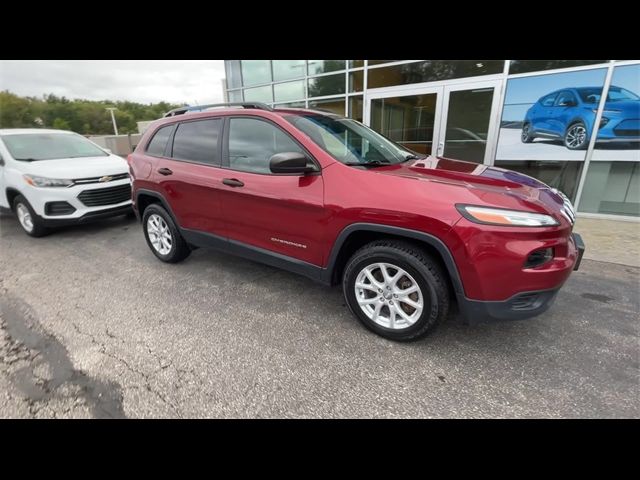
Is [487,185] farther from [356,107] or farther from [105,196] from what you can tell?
[356,107]

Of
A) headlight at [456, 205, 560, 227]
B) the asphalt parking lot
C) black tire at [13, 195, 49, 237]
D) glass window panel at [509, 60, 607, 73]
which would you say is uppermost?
glass window panel at [509, 60, 607, 73]

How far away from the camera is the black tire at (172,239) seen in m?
3.67

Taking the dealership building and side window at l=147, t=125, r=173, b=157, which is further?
the dealership building

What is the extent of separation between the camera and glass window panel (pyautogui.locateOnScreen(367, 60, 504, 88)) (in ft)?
19.0

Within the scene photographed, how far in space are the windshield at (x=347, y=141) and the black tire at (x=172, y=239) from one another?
1.93 m

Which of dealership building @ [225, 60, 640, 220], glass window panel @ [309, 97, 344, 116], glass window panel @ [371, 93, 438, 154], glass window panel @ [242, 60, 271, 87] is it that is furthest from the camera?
glass window panel @ [242, 60, 271, 87]

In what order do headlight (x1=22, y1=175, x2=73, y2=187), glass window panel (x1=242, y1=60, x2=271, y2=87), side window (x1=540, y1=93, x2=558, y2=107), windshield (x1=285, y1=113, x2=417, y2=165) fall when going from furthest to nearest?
glass window panel (x1=242, y1=60, x2=271, y2=87)
side window (x1=540, y1=93, x2=558, y2=107)
headlight (x1=22, y1=175, x2=73, y2=187)
windshield (x1=285, y1=113, x2=417, y2=165)

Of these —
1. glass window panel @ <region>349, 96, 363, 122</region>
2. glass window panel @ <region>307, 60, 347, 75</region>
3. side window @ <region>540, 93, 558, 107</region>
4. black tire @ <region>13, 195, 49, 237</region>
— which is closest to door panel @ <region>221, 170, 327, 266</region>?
black tire @ <region>13, 195, 49, 237</region>

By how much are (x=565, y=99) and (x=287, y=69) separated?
6579 mm

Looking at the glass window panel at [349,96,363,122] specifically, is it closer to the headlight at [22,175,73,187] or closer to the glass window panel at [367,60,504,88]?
the glass window panel at [367,60,504,88]

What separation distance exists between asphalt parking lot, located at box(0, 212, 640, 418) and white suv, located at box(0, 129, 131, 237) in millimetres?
1614

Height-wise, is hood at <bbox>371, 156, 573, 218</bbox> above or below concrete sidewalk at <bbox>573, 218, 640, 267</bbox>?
above

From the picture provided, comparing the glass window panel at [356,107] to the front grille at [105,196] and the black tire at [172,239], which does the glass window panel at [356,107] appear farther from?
the black tire at [172,239]
